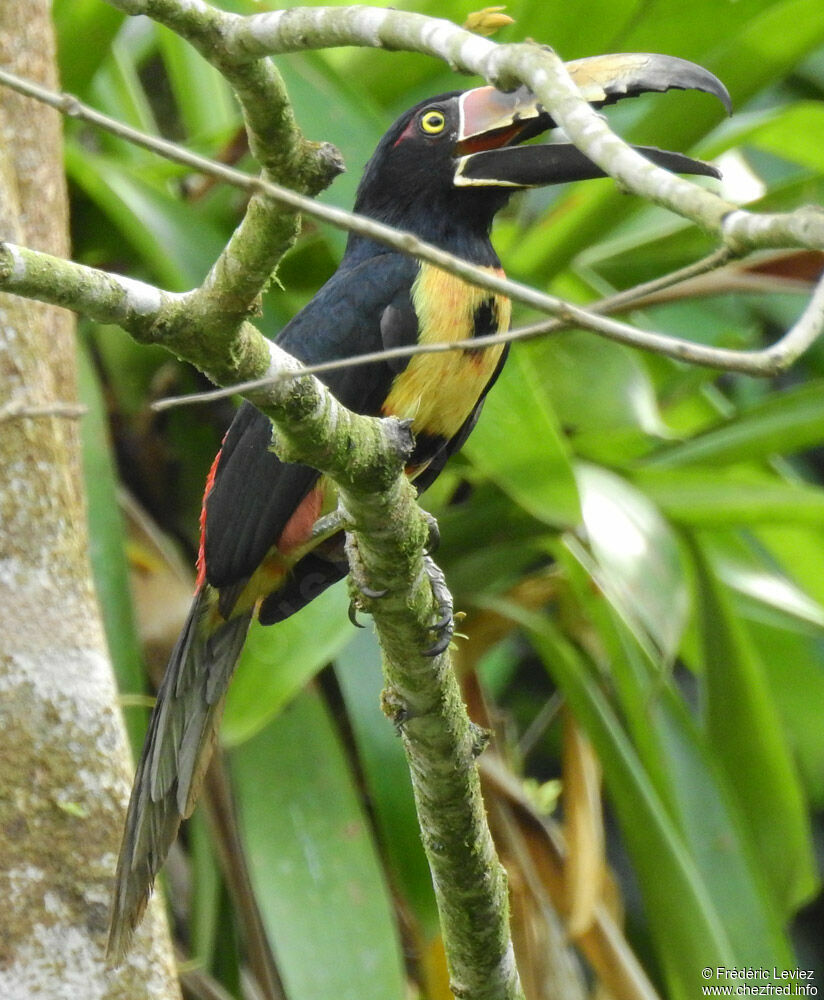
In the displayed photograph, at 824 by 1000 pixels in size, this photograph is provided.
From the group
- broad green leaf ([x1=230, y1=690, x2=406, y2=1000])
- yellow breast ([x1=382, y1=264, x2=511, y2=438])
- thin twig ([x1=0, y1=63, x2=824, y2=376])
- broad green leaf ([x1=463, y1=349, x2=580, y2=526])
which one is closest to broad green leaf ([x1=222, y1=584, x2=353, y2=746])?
broad green leaf ([x1=230, y1=690, x2=406, y2=1000])

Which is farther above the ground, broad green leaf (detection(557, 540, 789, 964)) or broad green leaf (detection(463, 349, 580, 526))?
broad green leaf (detection(463, 349, 580, 526))

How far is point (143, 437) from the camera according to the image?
3949mm

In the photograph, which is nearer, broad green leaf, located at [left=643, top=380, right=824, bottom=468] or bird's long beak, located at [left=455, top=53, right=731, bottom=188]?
bird's long beak, located at [left=455, top=53, right=731, bottom=188]

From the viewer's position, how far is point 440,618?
2.23 m

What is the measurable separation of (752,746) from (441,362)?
171cm

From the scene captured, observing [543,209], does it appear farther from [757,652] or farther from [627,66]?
[627,66]

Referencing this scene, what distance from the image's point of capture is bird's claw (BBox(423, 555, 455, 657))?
7.10ft

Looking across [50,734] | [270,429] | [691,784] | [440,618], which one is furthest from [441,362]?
[691,784]

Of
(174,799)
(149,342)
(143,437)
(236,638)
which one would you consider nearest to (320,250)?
(143,437)

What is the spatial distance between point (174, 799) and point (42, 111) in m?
1.70

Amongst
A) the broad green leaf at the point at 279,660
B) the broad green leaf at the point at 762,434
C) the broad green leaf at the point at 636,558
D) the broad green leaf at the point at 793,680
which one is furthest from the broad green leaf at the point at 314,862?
the broad green leaf at the point at 793,680

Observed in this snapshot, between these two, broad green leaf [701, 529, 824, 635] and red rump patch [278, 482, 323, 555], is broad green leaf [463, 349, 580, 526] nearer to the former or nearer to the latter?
red rump patch [278, 482, 323, 555]

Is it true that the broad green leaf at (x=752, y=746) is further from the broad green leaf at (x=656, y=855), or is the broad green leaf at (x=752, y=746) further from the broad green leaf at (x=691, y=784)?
the broad green leaf at (x=656, y=855)

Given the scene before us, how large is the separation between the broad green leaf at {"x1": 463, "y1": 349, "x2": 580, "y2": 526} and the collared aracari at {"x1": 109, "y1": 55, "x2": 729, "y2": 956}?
23 centimetres
